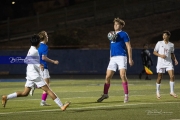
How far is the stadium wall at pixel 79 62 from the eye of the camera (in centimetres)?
3628

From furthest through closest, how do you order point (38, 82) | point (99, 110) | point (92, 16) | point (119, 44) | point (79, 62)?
point (92, 16) → point (79, 62) → point (119, 44) → point (99, 110) → point (38, 82)

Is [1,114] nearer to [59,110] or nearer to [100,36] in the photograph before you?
[59,110]

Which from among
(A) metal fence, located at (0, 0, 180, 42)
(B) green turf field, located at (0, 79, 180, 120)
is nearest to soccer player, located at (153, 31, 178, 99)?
(B) green turf field, located at (0, 79, 180, 120)

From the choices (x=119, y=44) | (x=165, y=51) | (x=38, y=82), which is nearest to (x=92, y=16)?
(x=165, y=51)

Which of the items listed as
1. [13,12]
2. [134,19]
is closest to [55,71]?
[134,19]

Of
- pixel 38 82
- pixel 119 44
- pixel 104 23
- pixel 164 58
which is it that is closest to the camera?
pixel 38 82

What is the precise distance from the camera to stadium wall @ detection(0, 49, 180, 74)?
119ft

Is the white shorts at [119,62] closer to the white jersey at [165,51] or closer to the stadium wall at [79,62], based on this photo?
the white jersey at [165,51]

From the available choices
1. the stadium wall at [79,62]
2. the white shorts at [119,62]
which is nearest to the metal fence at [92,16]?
the stadium wall at [79,62]

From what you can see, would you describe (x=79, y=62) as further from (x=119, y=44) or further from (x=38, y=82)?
(x=38, y=82)

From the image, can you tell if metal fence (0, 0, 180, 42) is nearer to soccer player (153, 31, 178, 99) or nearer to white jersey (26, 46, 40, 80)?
soccer player (153, 31, 178, 99)

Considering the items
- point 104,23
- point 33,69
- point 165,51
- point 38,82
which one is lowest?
point 38,82

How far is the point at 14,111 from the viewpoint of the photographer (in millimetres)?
14062

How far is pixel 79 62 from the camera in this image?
36406 mm
